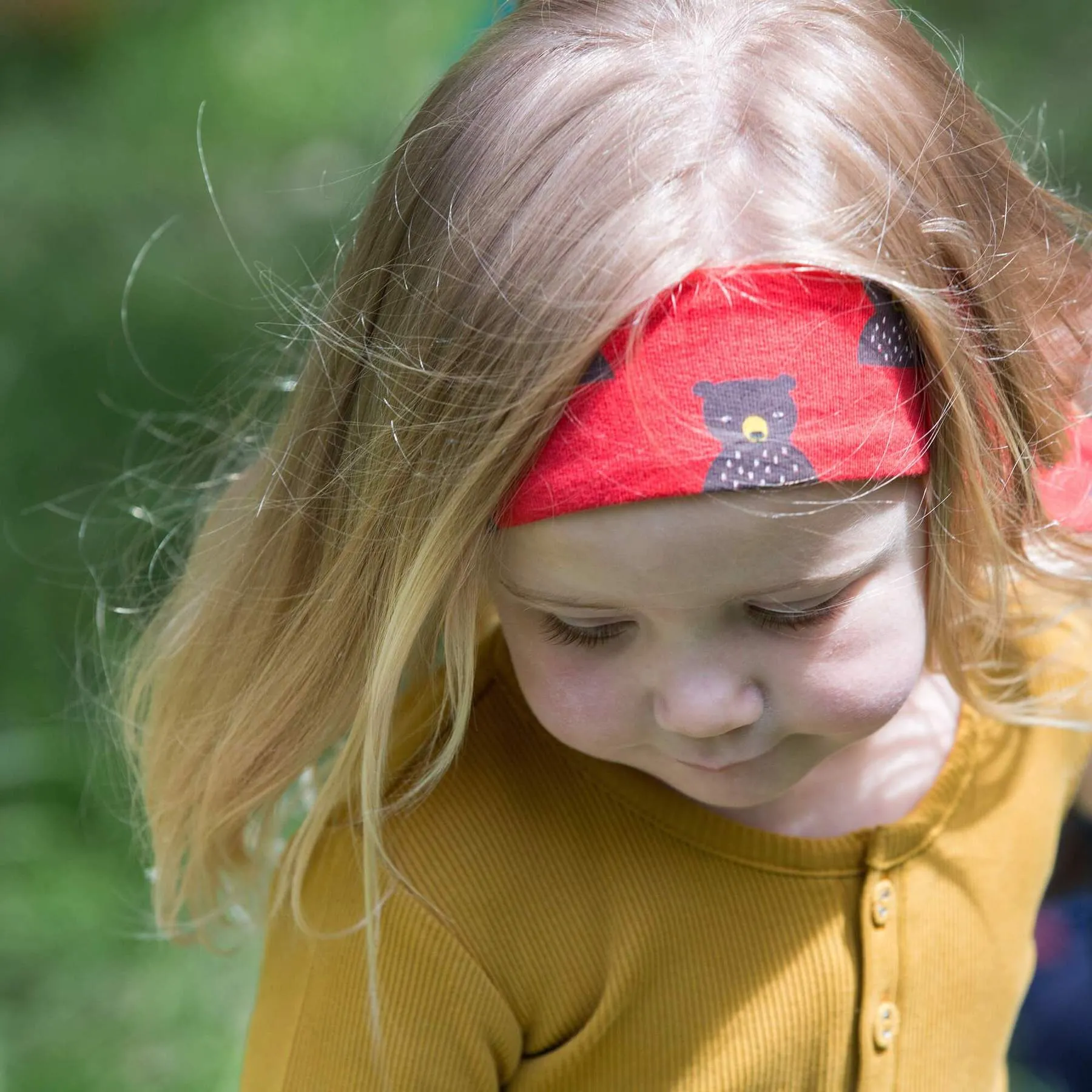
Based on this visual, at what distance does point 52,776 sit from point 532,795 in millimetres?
1221

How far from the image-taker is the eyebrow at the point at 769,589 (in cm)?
106

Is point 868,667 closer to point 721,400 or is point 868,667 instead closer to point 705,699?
point 705,699

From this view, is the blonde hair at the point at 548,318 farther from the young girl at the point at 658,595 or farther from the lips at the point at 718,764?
the lips at the point at 718,764

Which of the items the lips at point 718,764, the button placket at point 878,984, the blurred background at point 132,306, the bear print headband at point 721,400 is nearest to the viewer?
the bear print headband at point 721,400

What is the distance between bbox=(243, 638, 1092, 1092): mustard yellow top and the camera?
48.6 inches

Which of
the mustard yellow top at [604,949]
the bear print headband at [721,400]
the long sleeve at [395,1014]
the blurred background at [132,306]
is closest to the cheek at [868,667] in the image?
the bear print headband at [721,400]

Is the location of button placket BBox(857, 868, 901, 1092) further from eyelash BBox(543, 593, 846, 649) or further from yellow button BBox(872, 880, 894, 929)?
eyelash BBox(543, 593, 846, 649)

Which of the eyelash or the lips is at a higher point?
the eyelash

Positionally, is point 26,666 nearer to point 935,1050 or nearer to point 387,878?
point 387,878

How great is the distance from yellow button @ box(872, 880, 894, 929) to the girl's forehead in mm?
396

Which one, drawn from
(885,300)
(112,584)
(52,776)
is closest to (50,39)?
(112,584)

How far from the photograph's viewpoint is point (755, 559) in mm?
1037

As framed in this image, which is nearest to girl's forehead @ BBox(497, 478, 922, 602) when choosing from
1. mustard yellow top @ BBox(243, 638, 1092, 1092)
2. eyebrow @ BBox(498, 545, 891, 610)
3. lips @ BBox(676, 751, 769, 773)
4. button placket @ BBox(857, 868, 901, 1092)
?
eyebrow @ BBox(498, 545, 891, 610)

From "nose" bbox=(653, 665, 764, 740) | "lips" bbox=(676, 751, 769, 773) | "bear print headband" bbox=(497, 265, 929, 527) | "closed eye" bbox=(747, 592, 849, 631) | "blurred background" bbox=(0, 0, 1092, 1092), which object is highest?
"bear print headband" bbox=(497, 265, 929, 527)
